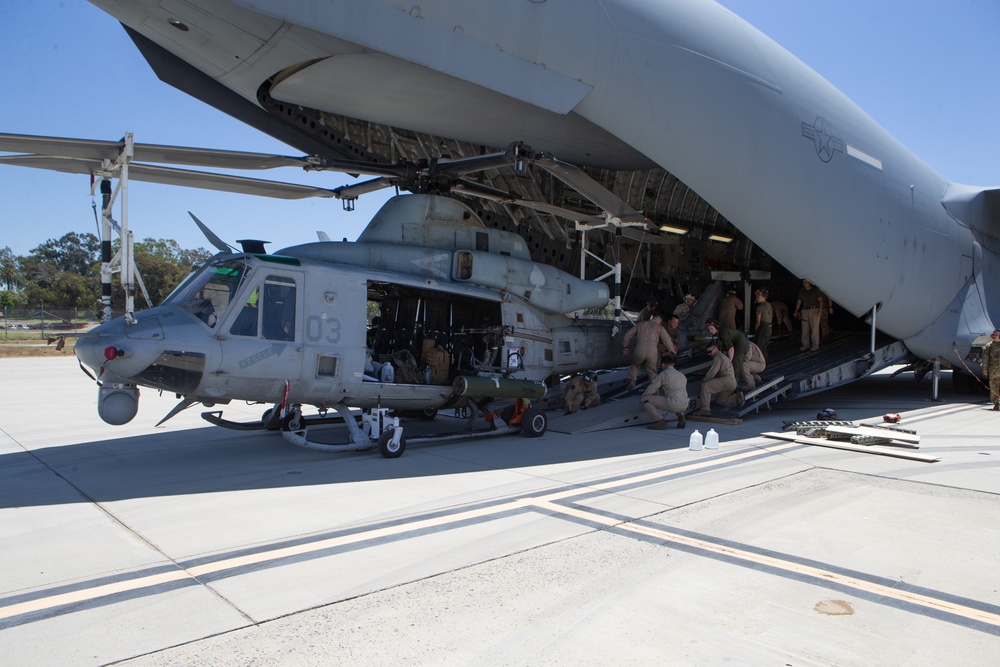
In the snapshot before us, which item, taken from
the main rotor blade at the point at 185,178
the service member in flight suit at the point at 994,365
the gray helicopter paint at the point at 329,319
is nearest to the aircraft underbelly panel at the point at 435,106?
the main rotor blade at the point at 185,178

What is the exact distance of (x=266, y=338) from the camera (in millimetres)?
7434

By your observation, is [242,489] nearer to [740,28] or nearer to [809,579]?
[809,579]

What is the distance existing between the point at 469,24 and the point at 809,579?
21.4 ft

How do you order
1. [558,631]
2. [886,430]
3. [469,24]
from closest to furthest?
1. [558,631]
2. [469,24]
3. [886,430]

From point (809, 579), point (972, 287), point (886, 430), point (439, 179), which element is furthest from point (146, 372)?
point (972, 287)

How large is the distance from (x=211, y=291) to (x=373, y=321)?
3.17 m

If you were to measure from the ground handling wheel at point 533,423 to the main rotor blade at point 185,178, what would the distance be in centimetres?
432

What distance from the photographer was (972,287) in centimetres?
1430

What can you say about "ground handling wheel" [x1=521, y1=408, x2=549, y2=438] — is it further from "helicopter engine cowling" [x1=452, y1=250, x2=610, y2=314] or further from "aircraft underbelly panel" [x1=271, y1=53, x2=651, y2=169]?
"aircraft underbelly panel" [x1=271, y1=53, x2=651, y2=169]

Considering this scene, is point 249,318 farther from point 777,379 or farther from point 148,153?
point 777,379

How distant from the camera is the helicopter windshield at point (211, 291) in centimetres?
725

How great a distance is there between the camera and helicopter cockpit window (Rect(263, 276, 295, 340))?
7.48 meters

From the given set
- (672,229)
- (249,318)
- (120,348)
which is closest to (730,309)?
(672,229)

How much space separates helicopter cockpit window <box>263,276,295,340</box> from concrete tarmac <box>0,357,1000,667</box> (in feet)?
4.80
